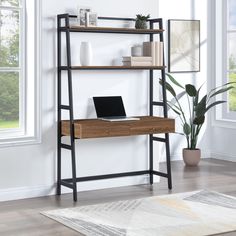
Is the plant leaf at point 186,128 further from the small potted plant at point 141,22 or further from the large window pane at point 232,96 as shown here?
the small potted plant at point 141,22

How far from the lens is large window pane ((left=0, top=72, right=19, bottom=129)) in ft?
17.6

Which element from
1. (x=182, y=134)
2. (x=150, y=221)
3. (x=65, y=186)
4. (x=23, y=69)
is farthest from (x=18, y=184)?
(x=182, y=134)

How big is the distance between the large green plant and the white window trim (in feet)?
0.50

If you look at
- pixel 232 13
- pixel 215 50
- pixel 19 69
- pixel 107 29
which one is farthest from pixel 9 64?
pixel 232 13

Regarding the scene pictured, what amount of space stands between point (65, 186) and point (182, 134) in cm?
233

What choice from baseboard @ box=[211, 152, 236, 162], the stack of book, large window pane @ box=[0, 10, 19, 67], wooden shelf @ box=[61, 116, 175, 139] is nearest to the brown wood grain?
the stack of book

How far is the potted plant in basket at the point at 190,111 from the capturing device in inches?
278

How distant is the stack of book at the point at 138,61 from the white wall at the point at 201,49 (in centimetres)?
177

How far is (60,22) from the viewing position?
5.39 m

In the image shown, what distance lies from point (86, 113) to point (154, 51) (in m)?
0.88

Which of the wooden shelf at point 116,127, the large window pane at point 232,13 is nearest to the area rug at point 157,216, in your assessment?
the wooden shelf at point 116,127

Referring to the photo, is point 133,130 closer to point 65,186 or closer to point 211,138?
point 65,186

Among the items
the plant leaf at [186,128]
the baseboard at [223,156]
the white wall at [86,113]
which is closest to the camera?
the white wall at [86,113]

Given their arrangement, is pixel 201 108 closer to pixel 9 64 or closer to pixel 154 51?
pixel 154 51
